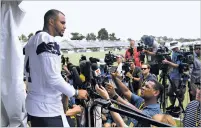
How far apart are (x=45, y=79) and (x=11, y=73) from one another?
35 centimetres

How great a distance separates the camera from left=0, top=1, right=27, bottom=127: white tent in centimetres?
252

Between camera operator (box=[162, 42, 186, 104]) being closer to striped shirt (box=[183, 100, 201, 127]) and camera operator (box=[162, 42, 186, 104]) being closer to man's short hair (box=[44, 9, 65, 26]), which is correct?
striped shirt (box=[183, 100, 201, 127])

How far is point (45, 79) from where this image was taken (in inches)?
93.0

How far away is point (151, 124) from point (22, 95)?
4.12ft

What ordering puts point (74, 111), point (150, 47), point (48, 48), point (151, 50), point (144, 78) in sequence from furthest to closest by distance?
1. point (150, 47)
2. point (151, 50)
3. point (144, 78)
4. point (74, 111)
5. point (48, 48)

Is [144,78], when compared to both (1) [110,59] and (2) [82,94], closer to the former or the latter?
(1) [110,59]

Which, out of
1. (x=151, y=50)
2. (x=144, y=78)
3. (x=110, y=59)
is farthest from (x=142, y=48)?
(x=144, y=78)

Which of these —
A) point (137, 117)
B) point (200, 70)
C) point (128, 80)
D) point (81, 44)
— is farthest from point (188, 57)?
point (81, 44)

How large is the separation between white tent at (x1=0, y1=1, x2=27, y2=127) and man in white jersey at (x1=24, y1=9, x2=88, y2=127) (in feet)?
0.26

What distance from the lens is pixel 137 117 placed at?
174 cm

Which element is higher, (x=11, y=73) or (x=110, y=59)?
(x=11, y=73)

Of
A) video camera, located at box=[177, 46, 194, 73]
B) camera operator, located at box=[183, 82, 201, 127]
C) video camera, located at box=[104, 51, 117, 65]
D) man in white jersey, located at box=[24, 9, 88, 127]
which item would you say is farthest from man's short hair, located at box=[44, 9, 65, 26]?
video camera, located at box=[177, 46, 194, 73]

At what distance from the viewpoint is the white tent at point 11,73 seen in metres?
2.52

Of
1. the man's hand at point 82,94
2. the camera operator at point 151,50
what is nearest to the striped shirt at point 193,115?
the man's hand at point 82,94
